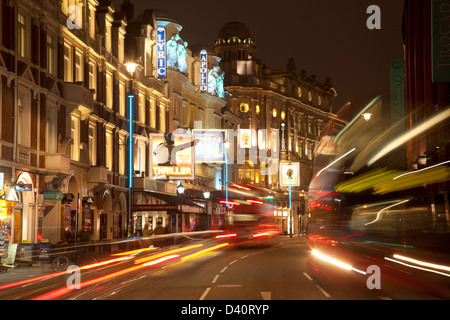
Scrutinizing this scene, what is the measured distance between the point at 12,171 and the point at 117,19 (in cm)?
2176

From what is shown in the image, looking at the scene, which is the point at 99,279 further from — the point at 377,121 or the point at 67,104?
the point at 67,104

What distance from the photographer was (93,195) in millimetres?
47562

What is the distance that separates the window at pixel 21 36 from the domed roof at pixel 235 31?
261 feet

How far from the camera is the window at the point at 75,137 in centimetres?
4397

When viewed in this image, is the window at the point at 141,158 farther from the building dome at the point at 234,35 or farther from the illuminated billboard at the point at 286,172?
the building dome at the point at 234,35

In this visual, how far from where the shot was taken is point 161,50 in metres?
58.8

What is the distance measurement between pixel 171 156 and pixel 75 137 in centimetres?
1289

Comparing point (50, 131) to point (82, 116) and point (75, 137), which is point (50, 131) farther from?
point (82, 116)

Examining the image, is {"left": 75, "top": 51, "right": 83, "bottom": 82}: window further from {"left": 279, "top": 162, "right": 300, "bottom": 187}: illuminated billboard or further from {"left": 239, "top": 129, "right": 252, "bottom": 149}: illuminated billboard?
{"left": 239, "top": 129, "right": 252, "bottom": 149}: illuminated billboard

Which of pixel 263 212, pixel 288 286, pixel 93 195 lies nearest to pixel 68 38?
pixel 93 195

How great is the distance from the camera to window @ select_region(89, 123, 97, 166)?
47.7 metres

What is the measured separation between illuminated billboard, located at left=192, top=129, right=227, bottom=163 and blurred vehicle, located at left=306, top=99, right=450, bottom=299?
1329 inches

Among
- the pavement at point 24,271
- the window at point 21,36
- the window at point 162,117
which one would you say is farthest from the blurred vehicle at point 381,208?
the window at point 162,117

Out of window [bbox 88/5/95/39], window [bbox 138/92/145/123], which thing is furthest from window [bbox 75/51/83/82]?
→ window [bbox 138/92/145/123]
